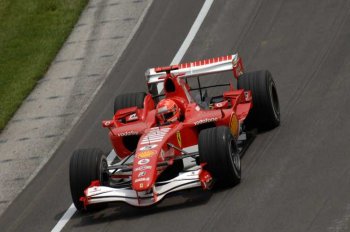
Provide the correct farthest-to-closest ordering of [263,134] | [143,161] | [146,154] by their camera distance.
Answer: [263,134], [146,154], [143,161]

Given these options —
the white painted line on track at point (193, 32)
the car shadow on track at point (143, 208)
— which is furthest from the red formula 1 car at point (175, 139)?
the white painted line on track at point (193, 32)

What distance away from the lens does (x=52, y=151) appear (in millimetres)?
20953

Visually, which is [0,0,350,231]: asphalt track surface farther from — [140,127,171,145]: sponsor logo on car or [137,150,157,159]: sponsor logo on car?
[140,127,171,145]: sponsor logo on car

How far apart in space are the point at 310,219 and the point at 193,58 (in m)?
9.26

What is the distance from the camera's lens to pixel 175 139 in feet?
57.4

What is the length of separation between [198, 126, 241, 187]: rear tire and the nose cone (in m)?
0.75

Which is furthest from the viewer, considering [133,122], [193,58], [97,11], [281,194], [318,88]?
[97,11]

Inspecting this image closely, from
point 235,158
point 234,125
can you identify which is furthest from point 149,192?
point 234,125

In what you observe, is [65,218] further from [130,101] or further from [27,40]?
[27,40]

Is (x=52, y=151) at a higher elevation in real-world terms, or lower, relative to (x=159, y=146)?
lower

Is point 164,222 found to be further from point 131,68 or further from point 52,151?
point 131,68

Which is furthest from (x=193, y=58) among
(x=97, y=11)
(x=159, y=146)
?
(x=159, y=146)

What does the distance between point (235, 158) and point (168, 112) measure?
5.25ft

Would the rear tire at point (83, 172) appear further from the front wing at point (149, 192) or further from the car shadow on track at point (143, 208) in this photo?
the front wing at point (149, 192)
